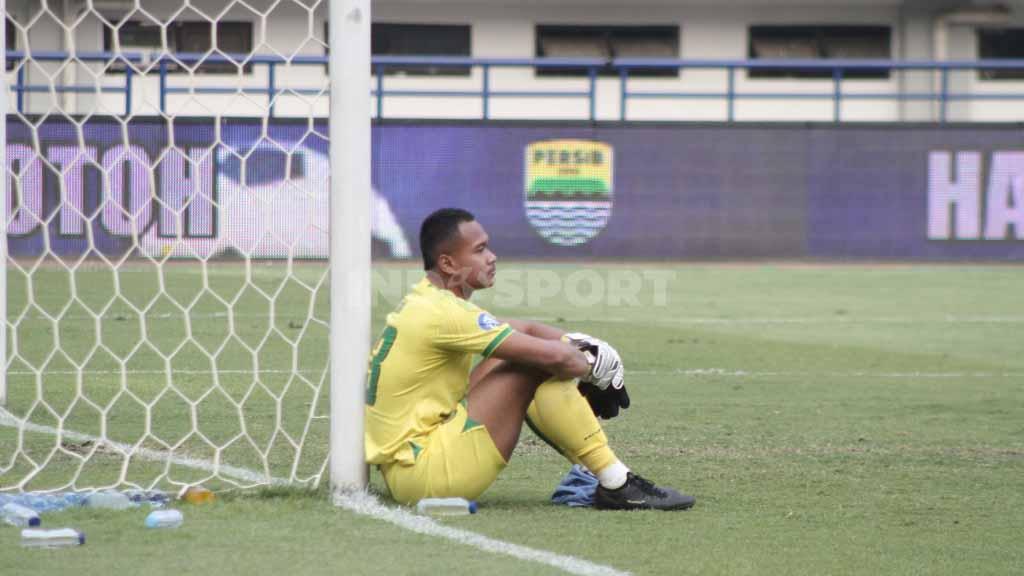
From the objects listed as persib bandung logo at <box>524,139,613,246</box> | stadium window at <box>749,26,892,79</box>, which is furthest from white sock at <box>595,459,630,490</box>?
stadium window at <box>749,26,892,79</box>

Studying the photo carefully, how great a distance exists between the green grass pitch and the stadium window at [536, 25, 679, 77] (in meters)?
16.2

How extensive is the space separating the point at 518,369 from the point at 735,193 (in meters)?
16.9

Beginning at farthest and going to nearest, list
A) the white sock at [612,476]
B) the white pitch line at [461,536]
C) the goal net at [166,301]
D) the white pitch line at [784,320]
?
1. the white pitch line at [784,320]
2. the goal net at [166,301]
3. the white sock at [612,476]
4. the white pitch line at [461,536]

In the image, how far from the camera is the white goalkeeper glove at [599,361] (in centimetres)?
500

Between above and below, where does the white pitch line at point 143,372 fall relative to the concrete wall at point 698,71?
below

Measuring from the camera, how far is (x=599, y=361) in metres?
5.01

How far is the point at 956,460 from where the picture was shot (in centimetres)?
633

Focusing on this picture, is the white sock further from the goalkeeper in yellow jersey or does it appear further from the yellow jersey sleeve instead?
the yellow jersey sleeve

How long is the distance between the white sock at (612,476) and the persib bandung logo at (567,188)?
16.2 metres

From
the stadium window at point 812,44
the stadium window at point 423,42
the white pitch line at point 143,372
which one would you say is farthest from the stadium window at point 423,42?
the white pitch line at point 143,372

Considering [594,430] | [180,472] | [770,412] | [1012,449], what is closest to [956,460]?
[1012,449]

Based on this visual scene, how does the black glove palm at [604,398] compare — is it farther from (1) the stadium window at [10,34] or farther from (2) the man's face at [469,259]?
(1) the stadium window at [10,34]

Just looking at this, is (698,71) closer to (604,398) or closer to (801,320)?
(801,320)

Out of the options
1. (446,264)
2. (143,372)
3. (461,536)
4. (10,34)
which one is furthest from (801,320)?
(461,536)
